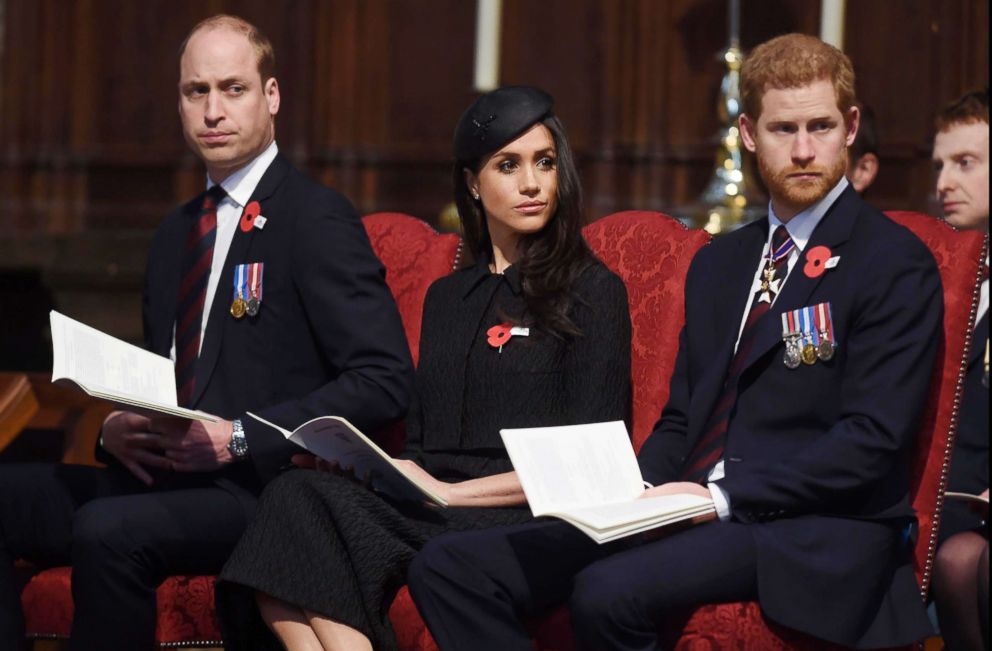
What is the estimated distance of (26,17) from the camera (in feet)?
18.7

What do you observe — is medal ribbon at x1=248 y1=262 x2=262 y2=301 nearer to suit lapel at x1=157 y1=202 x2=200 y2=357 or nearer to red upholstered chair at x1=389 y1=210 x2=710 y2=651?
suit lapel at x1=157 y1=202 x2=200 y2=357

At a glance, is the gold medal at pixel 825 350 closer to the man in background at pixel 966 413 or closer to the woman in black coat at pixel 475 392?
the woman in black coat at pixel 475 392

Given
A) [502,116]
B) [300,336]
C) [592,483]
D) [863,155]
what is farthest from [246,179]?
[863,155]

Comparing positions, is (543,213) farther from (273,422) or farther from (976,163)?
(976,163)

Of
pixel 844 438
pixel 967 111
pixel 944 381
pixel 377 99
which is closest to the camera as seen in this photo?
pixel 844 438

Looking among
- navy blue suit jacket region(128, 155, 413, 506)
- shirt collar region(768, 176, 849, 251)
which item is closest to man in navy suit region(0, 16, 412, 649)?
navy blue suit jacket region(128, 155, 413, 506)

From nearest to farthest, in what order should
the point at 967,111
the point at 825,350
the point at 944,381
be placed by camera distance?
the point at 825,350, the point at 944,381, the point at 967,111

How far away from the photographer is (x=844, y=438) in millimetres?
2738

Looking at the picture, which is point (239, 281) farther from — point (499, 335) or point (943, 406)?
point (943, 406)

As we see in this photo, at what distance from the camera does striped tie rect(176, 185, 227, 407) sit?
136 inches

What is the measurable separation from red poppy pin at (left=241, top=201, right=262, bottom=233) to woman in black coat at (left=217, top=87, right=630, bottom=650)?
0.43 meters

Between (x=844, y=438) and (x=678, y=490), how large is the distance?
12.7 inches

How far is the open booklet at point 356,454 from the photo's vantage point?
2865 millimetres

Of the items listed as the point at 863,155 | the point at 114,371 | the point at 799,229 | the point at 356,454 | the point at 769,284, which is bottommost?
the point at 356,454
